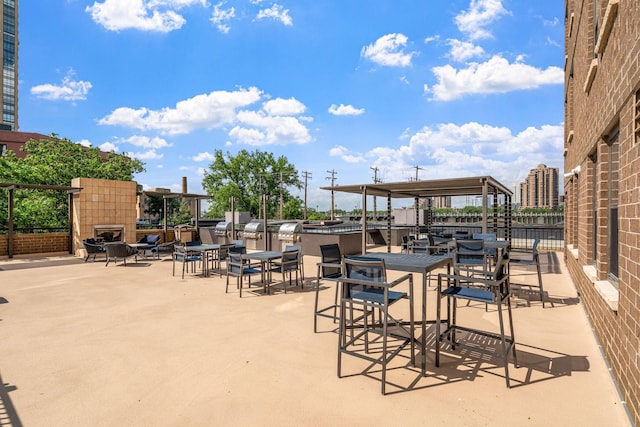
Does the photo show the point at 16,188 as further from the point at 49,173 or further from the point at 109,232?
the point at 49,173

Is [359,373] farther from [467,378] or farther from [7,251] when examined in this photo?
[7,251]

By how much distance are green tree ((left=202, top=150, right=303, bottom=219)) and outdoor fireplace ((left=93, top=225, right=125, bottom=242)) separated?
29.0m

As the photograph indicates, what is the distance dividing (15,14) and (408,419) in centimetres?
10950

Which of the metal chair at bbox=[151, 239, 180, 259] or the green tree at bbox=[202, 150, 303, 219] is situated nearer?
the metal chair at bbox=[151, 239, 180, 259]

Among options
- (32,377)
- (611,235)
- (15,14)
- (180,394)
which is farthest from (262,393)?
(15,14)

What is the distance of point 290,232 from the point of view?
13977 mm

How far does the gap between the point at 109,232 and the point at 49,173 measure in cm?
877

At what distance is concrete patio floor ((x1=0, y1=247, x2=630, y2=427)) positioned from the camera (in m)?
2.59

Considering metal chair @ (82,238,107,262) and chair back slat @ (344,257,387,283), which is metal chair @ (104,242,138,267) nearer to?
metal chair @ (82,238,107,262)

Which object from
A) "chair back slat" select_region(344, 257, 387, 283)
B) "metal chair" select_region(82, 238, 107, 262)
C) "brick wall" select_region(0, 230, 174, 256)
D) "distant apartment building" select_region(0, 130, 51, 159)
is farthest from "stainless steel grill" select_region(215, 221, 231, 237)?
"distant apartment building" select_region(0, 130, 51, 159)

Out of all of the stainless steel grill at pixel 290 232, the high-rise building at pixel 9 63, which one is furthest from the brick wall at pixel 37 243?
the high-rise building at pixel 9 63

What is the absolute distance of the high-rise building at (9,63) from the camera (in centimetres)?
7338

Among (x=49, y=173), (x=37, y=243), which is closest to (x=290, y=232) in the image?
(x=37, y=243)

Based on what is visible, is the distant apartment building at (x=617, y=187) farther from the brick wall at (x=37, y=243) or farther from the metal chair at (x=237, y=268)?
the brick wall at (x=37, y=243)
